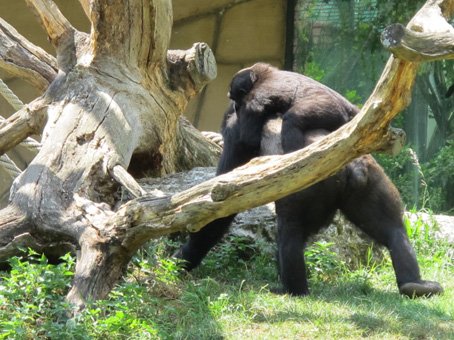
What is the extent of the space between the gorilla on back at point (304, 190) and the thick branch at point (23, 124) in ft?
4.07

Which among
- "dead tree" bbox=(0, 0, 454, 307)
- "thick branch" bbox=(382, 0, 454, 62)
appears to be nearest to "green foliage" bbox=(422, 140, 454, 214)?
"dead tree" bbox=(0, 0, 454, 307)

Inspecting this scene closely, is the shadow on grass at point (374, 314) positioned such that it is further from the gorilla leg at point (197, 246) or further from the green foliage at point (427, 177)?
the green foliage at point (427, 177)

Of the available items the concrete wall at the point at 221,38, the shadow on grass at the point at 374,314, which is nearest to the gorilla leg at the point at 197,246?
the shadow on grass at the point at 374,314

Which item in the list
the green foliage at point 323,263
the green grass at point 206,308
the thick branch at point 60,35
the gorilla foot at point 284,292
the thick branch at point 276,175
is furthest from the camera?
the thick branch at point 60,35

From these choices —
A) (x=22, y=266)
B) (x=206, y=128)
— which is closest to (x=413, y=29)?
(x=22, y=266)

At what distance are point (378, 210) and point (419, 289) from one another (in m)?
0.54

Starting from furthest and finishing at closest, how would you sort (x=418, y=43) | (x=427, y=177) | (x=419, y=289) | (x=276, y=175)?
(x=427, y=177) → (x=419, y=289) → (x=276, y=175) → (x=418, y=43)

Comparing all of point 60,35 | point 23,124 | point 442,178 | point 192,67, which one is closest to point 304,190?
point 192,67

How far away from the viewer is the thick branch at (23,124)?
18.3ft

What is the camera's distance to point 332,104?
5.16 metres

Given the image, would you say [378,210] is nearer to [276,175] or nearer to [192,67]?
[276,175]

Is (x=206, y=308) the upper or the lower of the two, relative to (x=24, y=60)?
lower

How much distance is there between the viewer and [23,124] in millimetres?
5625

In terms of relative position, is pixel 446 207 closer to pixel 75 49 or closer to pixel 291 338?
pixel 75 49
